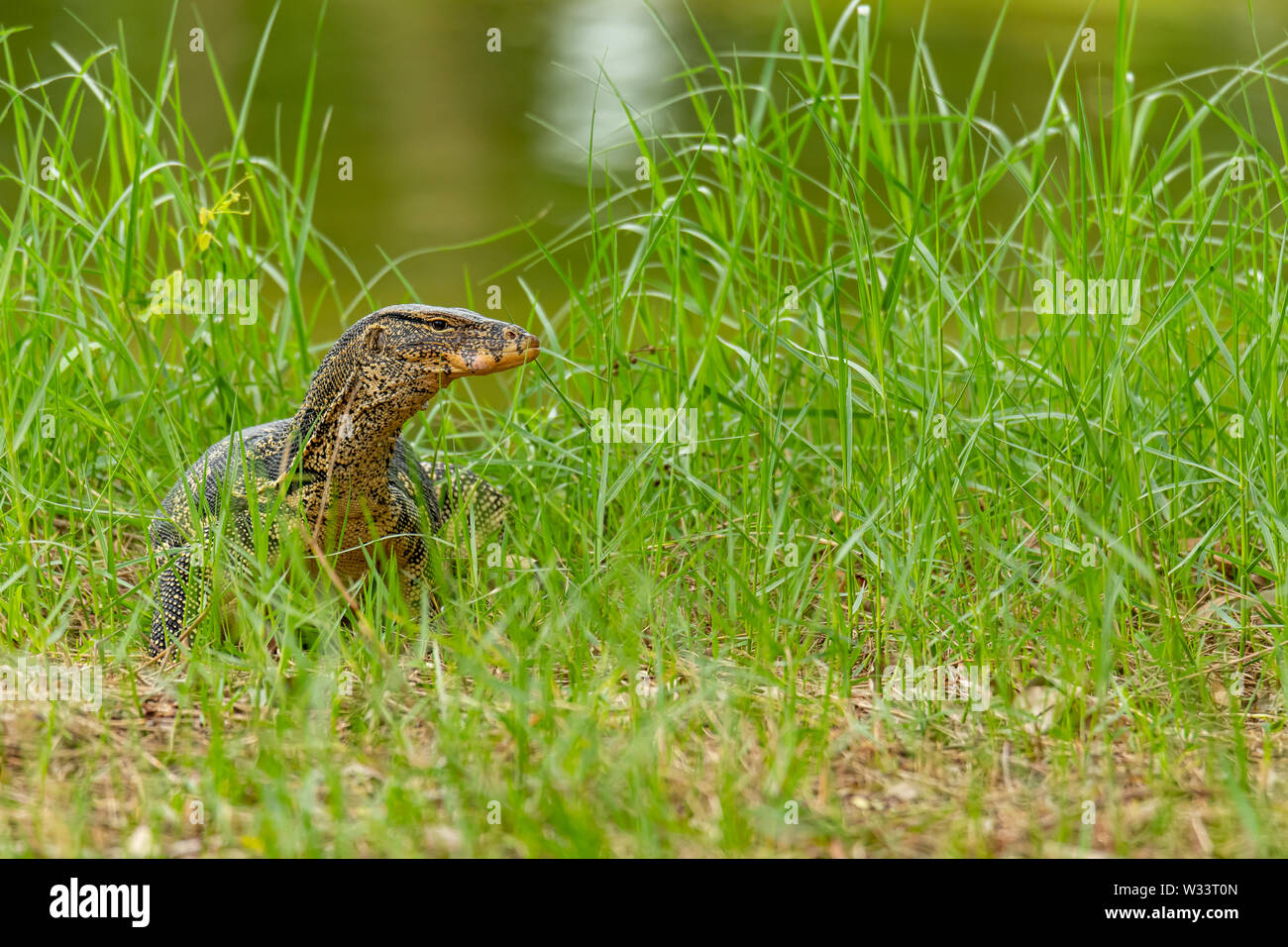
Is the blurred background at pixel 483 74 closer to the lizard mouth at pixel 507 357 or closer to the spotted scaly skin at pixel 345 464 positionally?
the spotted scaly skin at pixel 345 464

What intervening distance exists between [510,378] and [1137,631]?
4023mm

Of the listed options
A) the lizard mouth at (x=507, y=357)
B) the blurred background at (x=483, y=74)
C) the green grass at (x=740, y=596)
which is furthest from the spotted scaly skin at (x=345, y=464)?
the blurred background at (x=483, y=74)

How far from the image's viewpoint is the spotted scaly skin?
2.99 m

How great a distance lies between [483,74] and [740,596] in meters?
11.4

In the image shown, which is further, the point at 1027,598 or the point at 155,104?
the point at 155,104

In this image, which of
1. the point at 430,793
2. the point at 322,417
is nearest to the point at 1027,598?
the point at 430,793

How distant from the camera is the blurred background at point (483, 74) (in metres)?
9.96

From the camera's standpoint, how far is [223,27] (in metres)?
13.2

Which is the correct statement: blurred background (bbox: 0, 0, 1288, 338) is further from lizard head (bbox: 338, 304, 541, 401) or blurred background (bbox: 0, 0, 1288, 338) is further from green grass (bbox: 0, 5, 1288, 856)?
lizard head (bbox: 338, 304, 541, 401)

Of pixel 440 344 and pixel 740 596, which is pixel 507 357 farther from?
pixel 740 596

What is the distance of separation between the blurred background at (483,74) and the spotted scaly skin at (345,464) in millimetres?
5325

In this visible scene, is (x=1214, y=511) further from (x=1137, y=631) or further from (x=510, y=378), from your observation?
(x=510, y=378)

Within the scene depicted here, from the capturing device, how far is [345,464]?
315 centimetres

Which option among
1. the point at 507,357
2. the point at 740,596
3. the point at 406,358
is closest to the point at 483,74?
the point at 406,358
